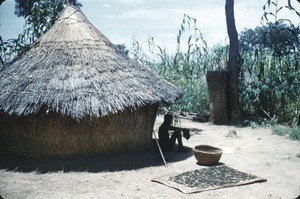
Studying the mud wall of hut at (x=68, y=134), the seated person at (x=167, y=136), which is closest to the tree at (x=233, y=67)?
the seated person at (x=167, y=136)

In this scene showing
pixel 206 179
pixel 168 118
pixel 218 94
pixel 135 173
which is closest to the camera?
pixel 206 179

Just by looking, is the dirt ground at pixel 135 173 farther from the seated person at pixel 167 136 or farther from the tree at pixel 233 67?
the tree at pixel 233 67

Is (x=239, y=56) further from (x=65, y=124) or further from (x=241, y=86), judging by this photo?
(x=65, y=124)

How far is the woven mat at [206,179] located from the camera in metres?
4.60

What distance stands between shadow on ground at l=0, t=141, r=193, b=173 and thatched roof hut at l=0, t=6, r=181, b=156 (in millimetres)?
148

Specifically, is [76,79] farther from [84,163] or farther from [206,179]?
[206,179]

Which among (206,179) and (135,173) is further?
(135,173)

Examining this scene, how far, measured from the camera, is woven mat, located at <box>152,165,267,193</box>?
460 centimetres

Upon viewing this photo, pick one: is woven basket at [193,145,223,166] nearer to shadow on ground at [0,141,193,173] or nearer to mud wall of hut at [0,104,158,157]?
shadow on ground at [0,141,193,173]

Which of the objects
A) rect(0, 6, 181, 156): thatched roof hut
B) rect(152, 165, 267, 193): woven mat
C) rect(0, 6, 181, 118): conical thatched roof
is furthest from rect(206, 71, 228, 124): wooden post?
rect(152, 165, 267, 193): woven mat

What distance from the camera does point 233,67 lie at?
10.8 m

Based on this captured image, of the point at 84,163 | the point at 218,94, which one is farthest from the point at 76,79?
the point at 218,94

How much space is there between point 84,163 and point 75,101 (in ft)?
4.06

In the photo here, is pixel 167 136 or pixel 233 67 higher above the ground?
pixel 233 67
